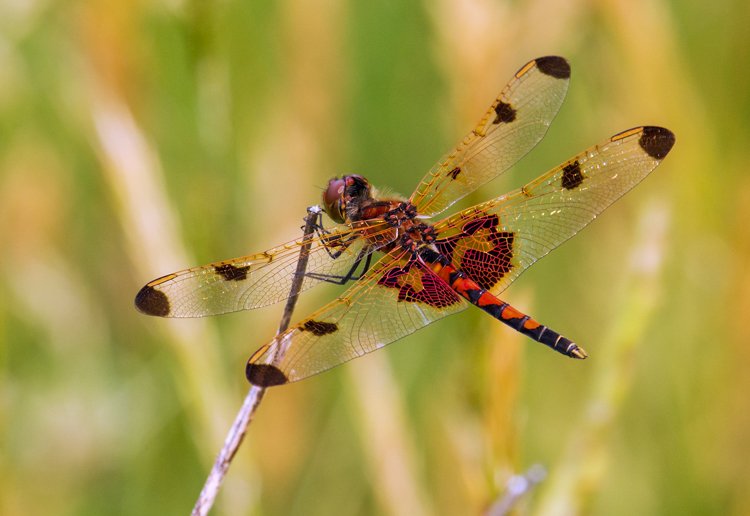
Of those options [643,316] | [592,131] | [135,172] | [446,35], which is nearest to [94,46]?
[135,172]

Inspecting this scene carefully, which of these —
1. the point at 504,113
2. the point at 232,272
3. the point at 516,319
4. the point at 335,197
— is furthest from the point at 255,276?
the point at 504,113

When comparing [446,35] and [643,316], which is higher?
[446,35]

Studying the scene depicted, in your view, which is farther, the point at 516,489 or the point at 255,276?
the point at 255,276

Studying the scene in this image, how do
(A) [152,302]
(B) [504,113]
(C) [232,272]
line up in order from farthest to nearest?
(B) [504,113]
(C) [232,272]
(A) [152,302]

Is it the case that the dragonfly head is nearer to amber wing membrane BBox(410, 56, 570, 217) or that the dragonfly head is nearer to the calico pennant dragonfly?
the calico pennant dragonfly

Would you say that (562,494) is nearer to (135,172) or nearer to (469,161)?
(469,161)

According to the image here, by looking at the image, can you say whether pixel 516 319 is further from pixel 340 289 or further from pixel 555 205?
pixel 340 289

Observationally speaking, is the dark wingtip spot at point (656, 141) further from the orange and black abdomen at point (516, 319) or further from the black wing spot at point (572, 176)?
the orange and black abdomen at point (516, 319)
